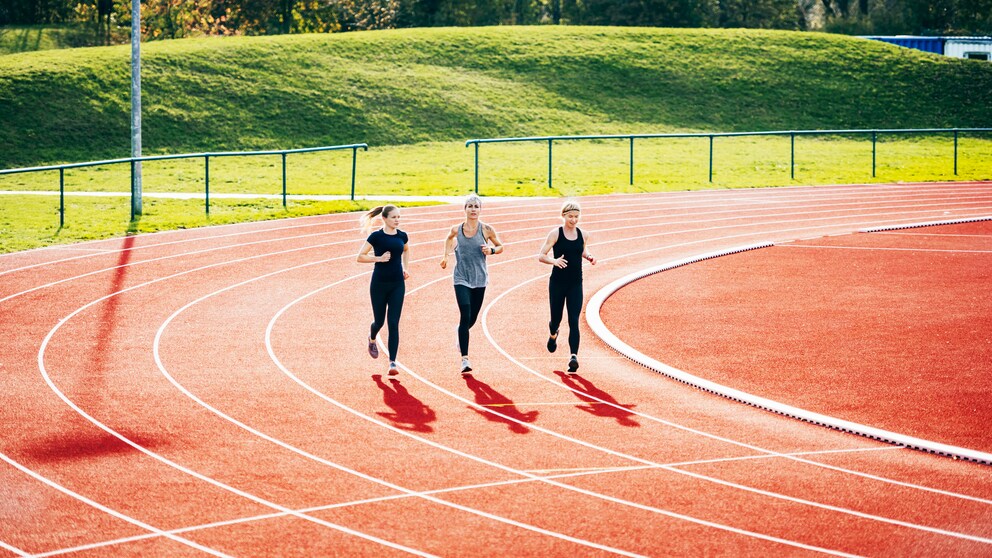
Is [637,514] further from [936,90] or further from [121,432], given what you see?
[936,90]

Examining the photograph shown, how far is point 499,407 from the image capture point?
9.48 m

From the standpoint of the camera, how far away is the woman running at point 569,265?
10.6 metres

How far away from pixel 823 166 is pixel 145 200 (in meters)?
19.5

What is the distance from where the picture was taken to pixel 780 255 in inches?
697

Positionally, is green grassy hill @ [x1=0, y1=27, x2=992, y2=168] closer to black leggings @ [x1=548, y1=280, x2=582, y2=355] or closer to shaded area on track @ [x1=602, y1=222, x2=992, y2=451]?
shaded area on track @ [x1=602, y1=222, x2=992, y2=451]

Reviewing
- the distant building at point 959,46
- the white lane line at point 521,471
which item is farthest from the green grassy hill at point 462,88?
the white lane line at point 521,471

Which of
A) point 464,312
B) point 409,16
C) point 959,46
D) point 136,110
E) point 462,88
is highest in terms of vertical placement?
point 409,16

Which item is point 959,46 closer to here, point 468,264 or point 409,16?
point 409,16

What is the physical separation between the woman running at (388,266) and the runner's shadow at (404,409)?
0.45 metres

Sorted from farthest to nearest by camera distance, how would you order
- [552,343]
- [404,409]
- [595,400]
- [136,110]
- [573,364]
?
[136,110]
[552,343]
[573,364]
[595,400]
[404,409]

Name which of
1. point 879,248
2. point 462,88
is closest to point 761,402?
point 879,248

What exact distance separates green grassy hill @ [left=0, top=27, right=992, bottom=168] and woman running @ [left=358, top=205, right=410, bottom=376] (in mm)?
27686

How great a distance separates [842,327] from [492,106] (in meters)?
32.9

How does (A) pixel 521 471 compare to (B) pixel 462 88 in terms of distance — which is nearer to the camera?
(A) pixel 521 471
